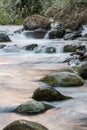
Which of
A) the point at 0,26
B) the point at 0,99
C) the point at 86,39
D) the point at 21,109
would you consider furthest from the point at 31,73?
the point at 0,26

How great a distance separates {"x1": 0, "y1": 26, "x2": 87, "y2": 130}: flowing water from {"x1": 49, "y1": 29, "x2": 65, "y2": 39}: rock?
5.24ft

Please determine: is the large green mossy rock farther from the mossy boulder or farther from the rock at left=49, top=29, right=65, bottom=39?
the rock at left=49, top=29, right=65, bottom=39

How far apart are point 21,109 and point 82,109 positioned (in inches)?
36.1

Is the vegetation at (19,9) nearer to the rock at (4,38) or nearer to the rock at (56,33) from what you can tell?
the rock at (56,33)

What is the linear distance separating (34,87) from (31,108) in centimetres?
185

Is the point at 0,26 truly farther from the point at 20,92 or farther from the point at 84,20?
the point at 20,92

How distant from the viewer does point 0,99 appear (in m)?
6.40

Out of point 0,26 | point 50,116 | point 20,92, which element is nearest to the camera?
point 50,116

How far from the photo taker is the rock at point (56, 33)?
1558 centimetres

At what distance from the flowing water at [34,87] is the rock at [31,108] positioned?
11cm

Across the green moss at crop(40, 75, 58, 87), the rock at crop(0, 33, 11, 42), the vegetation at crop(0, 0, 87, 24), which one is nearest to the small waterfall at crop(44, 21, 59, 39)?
the rock at crop(0, 33, 11, 42)

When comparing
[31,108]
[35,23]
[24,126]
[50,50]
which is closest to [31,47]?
[50,50]

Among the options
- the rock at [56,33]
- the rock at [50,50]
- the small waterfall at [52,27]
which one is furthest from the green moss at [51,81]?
the small waterfall at [52,27]

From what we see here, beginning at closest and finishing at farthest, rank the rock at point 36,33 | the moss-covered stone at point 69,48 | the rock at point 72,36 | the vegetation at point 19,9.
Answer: the moss-covered stone at point 69,48
the rock at point 72,36
the rock at point 36,33
the vegetation at point 19,9
